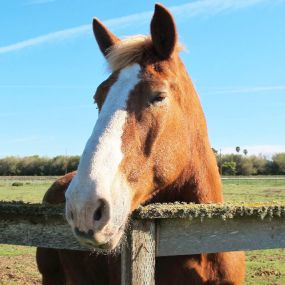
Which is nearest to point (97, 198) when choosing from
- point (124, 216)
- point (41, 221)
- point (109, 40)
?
point (124, 216)

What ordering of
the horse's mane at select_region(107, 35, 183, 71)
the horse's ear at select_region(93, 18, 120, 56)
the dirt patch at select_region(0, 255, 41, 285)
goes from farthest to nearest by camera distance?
1. the dirt patch at select_region(0, 255, 41, 285)
2. the horse's ear at select_region(93, 18, 120, 56)
3. the horse's mane at select_region(107, 35, 183, 71)

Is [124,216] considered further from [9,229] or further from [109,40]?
[109,40]

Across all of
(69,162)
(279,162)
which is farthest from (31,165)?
(279,162)

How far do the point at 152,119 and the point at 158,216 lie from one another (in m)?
0.84

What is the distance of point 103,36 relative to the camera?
4.28 meters

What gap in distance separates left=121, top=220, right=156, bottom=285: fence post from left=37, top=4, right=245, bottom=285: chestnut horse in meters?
0.10

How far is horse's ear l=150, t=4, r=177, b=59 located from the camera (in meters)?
3.60

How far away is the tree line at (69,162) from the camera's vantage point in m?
82.8

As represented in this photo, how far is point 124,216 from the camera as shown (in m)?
2.86

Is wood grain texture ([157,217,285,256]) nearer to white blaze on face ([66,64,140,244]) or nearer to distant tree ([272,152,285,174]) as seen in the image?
white blaze on face ([66,64,140,244])

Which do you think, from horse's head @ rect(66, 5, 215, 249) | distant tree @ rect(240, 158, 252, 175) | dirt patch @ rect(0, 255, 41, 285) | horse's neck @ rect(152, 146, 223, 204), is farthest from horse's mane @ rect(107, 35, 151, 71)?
distant tree @ rect(240, 158, 252, 175)

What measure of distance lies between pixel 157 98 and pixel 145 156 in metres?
0.46

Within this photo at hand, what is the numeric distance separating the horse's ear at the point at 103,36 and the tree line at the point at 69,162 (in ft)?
250

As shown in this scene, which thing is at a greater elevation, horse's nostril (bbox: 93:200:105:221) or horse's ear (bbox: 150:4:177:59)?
horse's ear (bbox: 150:4:177:59)
